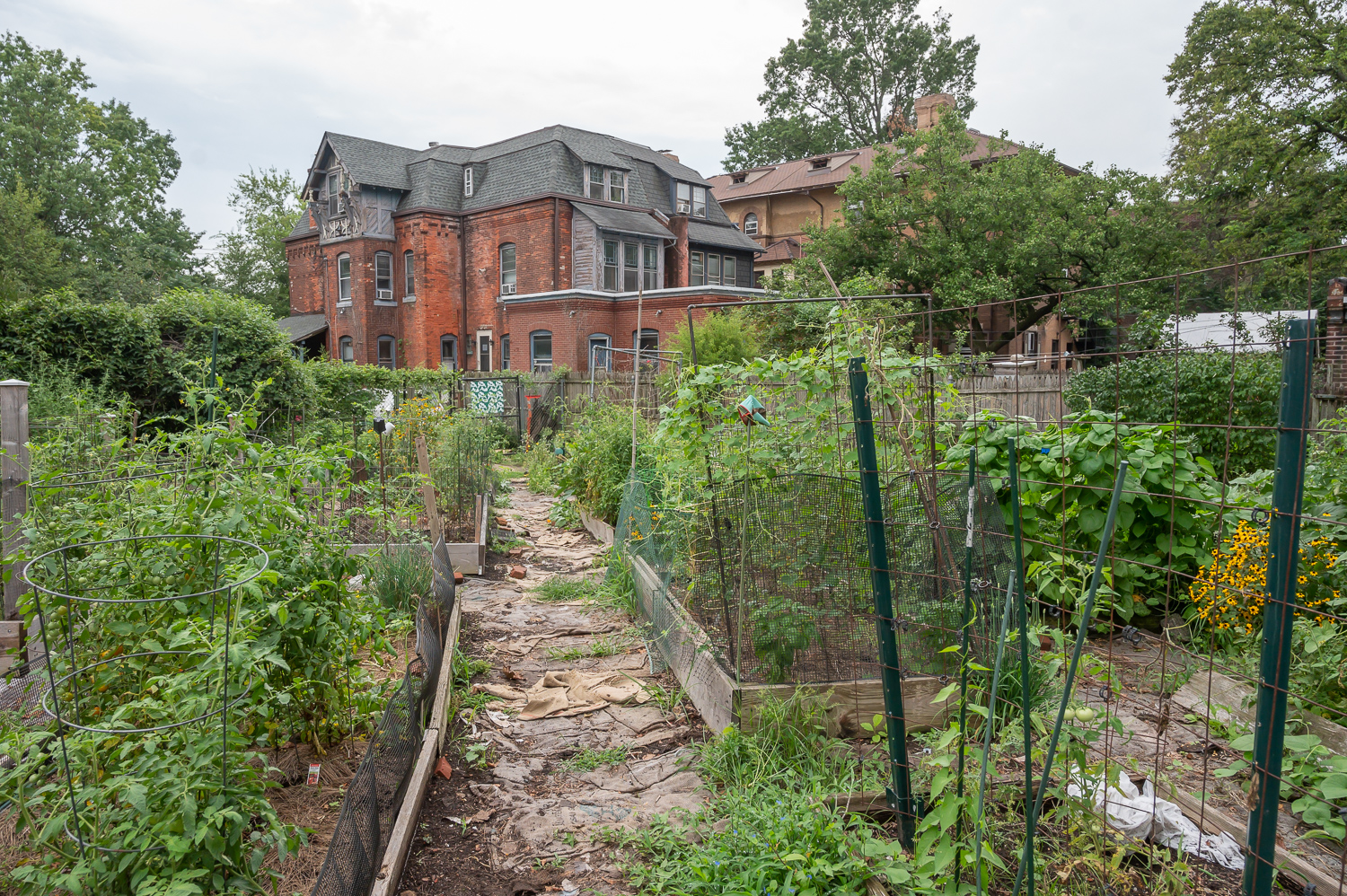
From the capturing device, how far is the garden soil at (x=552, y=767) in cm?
334

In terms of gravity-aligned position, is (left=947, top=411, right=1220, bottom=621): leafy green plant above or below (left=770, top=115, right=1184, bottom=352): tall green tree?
below

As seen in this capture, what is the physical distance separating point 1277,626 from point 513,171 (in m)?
30.5

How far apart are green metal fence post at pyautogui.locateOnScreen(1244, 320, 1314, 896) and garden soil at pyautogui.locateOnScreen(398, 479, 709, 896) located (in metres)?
2.19

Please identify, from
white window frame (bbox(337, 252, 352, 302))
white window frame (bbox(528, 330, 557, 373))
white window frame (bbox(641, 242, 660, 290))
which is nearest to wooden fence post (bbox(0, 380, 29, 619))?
white window frame (bbox(528, 330, 557, 373))

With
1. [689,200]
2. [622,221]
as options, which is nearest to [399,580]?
[622,221]

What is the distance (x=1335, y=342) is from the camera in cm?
1148

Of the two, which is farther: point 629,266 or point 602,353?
point 629,266

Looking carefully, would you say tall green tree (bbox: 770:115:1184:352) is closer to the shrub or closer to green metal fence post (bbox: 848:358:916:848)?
the shrub

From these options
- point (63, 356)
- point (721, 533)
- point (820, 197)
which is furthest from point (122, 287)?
point (721, 533)

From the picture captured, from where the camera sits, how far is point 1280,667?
82.1 inches

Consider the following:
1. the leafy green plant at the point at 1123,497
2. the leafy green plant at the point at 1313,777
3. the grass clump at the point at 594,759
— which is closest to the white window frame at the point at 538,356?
the leafy green plant at the point at 1123,497

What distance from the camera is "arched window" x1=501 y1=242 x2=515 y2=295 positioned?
29.1m

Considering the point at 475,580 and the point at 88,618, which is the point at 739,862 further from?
the point at 475,580

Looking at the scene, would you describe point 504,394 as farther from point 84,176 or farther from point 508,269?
point 84,176
